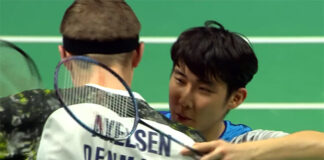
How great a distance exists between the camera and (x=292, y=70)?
23.3 feet

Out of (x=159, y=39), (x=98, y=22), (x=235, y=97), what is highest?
(x=98, y=22)

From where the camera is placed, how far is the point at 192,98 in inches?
135

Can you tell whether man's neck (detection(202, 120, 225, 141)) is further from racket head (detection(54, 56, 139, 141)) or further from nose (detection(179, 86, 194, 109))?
racket head (detection(54, 56, 139, 141))

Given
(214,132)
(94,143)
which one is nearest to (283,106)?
(214,132)

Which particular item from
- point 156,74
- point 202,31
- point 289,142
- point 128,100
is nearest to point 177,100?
point 202,31

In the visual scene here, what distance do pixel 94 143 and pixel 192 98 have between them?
1223 millimetres

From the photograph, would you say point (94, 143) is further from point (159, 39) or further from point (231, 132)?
point (159, 39)

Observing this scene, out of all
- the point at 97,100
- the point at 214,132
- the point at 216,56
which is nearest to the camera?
the point at 97,100

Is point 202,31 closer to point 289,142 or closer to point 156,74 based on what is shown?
point 289,142

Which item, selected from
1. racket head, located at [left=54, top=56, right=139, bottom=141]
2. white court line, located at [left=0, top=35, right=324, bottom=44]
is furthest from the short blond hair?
white court line, located at [left=0, top=35, right=324, bottom=44]

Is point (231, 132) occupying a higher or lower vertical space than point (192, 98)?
lower

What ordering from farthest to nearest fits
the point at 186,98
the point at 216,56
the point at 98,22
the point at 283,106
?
the point at 283,106 → the point at 216,56 → the point at 186,98 → the point at 98,22

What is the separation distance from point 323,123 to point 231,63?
11.1 ft

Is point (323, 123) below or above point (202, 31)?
below
